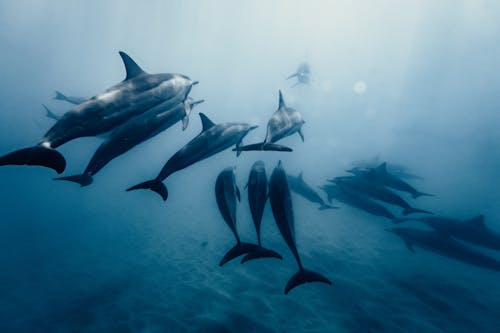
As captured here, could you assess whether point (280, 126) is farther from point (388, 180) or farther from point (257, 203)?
point (388, 180)

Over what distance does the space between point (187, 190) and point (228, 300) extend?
3189 cm

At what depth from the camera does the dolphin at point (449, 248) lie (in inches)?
380

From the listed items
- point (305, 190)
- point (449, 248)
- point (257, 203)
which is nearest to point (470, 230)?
point (449, 248)

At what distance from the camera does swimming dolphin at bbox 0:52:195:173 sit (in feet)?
9.78

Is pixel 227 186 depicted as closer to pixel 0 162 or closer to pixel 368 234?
pixel 0 162

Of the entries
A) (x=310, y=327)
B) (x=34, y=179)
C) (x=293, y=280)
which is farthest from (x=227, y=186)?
(x=34, y=179)

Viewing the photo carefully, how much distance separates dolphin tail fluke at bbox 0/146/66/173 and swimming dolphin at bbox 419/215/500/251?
36.5ft

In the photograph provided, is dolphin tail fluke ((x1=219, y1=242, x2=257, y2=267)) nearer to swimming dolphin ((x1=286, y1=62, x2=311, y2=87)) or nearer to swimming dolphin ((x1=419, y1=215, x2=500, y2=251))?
swimming dolphin ((x1=419, y1=215, x2=500, y2=251))

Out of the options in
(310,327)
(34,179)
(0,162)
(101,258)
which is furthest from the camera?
(34,179)

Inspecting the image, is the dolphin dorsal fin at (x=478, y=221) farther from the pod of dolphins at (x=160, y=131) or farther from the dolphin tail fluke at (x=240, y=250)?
the dolphin tail fluke at (x=240, y=250)

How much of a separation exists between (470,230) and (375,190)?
→ 398 cm

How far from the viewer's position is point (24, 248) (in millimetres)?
17328

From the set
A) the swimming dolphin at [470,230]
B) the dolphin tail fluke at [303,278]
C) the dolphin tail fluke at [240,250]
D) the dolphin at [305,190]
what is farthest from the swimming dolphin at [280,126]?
the swimming dolphin at [470,230]

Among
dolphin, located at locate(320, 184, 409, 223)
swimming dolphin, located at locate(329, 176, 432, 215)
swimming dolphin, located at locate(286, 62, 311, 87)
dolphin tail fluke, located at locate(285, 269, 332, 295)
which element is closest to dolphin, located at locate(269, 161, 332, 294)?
dolphin tail fluke, located at locate(285, 269, 332, 295)
